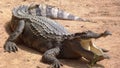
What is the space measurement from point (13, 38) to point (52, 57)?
100cm

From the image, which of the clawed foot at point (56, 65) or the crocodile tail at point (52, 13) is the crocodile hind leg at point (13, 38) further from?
the crocodile tail at point (52, 13)

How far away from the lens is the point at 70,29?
7578 millimetres

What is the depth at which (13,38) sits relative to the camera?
6.59 meters

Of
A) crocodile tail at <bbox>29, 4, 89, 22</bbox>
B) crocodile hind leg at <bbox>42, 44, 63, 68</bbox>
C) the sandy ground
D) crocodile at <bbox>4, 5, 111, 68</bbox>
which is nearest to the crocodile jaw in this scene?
crocodile at <bbox>4, 5, 111, 68</bbox>

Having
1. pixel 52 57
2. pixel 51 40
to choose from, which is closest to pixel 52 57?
pixel 52 57

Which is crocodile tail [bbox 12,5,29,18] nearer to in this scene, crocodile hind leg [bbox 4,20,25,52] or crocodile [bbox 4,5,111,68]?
crocodile [bbox 4,5,111,68]

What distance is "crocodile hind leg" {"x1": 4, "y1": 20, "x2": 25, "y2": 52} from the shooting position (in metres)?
6.28

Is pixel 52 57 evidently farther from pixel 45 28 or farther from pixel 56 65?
pixel 45 28

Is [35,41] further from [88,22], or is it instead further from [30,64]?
[88,22]

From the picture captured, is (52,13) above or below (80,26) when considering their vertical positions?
above

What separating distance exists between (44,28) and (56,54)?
0.70 m

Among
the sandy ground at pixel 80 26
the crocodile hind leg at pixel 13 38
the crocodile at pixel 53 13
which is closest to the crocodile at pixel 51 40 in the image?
the crocodile hind leg at pixel 13 38

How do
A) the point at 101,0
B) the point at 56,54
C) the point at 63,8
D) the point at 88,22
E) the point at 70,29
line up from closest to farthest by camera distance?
the point at 56,54, the point at 70,29, the point at 88,22, the point at 63,8, the point at 101,0

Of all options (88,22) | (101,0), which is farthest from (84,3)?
(88,22)
